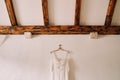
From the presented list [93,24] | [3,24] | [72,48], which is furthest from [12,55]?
[93,24]

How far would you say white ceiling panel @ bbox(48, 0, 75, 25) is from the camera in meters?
3.93

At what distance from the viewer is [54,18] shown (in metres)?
4.23

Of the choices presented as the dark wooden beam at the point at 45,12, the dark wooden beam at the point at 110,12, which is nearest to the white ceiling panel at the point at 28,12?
the dark wooden beam at the point at 45,12

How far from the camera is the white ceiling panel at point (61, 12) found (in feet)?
12.9

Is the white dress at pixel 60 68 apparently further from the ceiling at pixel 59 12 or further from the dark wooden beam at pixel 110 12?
the dark wooden beam at pixel 110 12

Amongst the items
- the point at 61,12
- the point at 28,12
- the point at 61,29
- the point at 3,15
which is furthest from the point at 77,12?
the point at 3,15

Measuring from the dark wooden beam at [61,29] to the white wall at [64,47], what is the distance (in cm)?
14

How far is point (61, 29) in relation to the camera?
432cm

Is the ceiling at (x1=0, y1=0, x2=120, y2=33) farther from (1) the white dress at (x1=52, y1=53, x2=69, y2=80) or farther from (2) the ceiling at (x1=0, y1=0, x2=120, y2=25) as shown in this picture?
(1) the white dress at (x1=52, y1=53, x2=69, y2=80)

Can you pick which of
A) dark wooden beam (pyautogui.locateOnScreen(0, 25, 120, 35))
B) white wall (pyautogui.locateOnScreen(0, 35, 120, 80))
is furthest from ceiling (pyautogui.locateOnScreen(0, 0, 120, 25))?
white wall (pyautogui.locateOnScreen(0, 35, 120, 80))

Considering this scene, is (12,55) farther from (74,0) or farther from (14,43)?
(74,0)

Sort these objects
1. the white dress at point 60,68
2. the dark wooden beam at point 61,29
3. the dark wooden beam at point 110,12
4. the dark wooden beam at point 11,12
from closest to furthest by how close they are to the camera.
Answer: the dark wooden beam at point 110,12
the dark wooden beam at point 11,12
the white dress at point 60,68
the dark wooden beam at point 61,29

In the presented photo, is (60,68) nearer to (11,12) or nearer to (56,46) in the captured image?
(56,46)

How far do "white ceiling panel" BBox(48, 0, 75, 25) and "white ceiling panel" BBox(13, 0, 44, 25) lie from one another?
0.88 ft
